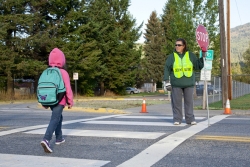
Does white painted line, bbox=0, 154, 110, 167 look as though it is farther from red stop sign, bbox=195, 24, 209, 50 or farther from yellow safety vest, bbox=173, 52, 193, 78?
red stop sign, bbox=195, 24, 209, 50

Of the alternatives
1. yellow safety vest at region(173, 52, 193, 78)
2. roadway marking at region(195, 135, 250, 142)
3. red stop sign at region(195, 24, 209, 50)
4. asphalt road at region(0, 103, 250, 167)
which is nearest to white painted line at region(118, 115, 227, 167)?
asphalt road at region(0, 103, 250, 167)

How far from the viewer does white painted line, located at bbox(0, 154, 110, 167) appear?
18.3 ft

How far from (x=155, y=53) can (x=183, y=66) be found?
2559 inches

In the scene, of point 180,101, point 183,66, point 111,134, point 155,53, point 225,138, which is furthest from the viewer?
point 155,53

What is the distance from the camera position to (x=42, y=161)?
19.1 ft

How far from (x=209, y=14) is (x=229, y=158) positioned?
30.8 meters

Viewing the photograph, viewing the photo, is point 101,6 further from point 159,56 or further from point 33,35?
point 159,56

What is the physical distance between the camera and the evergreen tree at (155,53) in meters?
73.9

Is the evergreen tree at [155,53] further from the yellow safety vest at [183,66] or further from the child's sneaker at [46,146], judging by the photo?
the child's sneaker at [46,146]

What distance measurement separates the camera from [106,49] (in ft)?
164

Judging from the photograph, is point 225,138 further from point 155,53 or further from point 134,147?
point 155,53

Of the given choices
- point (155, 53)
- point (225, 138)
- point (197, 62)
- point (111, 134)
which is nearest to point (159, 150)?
point (225, 138)

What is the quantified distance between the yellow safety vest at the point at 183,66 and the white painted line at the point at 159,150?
4.47ft

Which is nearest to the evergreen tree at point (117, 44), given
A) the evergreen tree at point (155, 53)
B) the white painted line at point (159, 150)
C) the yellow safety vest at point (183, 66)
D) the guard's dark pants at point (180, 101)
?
the evergreen tree at point (155, 53)
